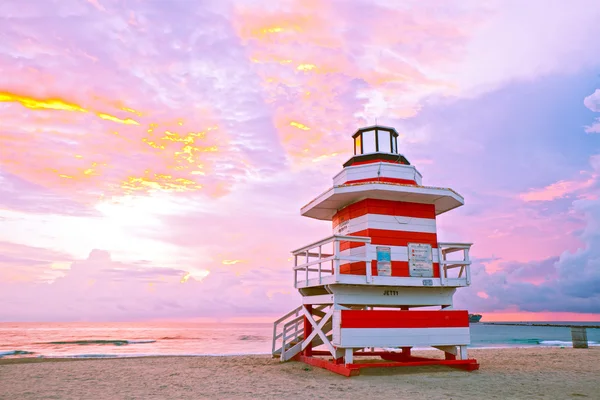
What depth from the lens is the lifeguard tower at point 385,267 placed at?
10.9m

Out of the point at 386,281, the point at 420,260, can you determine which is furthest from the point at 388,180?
the point at 386,281

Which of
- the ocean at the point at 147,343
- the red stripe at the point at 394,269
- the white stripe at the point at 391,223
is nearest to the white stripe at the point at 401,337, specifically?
the red stripe at the point at 394,269

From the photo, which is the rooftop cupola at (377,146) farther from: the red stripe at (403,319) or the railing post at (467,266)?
the red stripe at (403,319)

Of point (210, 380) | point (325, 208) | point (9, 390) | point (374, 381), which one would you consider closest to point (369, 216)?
point (325, 208)

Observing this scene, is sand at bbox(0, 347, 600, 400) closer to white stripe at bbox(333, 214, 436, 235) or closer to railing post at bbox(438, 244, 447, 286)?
railing post at bbox(438, 244, 447, 286)

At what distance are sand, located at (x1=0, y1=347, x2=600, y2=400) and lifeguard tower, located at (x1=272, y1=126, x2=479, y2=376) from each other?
0.86m

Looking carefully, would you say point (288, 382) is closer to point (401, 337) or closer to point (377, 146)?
point (401, 337)

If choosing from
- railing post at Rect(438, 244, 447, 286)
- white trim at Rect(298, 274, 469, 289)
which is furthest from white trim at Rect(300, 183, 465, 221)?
white trim at Rect(298, 274, 469, 289)

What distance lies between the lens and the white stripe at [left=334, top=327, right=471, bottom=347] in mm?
10555

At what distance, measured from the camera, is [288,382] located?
10211 millimetres

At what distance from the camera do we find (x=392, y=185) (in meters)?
11.7

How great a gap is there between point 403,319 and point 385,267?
4.69 feet

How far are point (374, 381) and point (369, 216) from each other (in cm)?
429

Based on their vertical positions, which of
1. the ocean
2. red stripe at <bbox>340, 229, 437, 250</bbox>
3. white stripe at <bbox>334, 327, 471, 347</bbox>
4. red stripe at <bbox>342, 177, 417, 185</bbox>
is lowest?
the ocean
